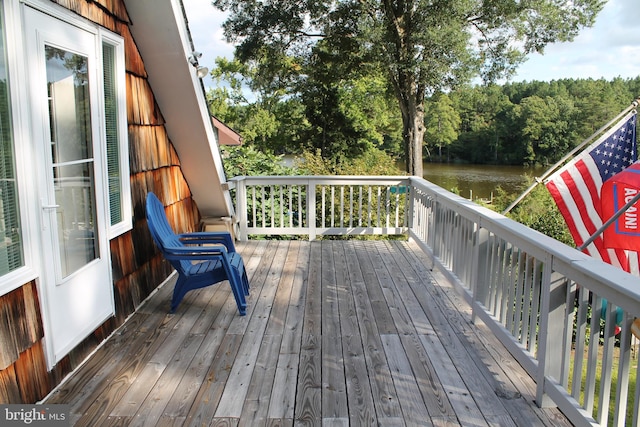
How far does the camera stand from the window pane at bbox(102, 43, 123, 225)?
10.9ft

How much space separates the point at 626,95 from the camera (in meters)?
23.0

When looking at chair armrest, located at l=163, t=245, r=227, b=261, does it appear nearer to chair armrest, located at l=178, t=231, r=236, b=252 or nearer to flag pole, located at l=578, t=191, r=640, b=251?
chair armrest, located at l=178, t=231, r=236, b=252

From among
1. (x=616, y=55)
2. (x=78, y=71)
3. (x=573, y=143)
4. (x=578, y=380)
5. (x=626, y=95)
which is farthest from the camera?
(x=616, y=55)

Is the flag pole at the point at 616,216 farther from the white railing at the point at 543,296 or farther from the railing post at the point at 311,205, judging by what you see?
the railing post at the point at 311,205

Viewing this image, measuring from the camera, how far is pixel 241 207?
618 centimetres

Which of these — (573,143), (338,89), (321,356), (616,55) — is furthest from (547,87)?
(321,356)

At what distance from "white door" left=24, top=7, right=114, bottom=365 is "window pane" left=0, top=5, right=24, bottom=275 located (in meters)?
0.17

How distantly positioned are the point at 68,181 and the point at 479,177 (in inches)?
1306

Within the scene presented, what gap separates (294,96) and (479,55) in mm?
9312

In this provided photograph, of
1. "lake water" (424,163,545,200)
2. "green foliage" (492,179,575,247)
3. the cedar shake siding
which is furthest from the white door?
"lake water" (424,163,545,200)

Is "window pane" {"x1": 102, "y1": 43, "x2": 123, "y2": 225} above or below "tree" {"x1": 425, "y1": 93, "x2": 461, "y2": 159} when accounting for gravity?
below

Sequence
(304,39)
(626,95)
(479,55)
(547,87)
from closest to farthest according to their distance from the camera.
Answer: (479,55), (304,39), (626,95), (547,87)

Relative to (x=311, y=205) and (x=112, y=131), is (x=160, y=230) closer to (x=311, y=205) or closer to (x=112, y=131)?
(x=112, y=131)

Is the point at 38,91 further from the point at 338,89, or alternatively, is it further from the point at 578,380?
the point at 338,89
